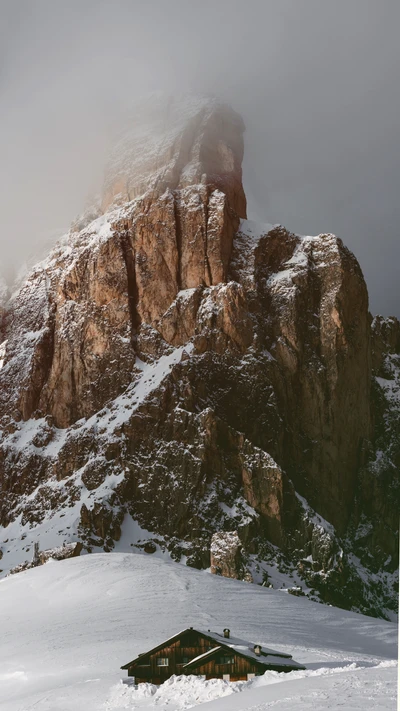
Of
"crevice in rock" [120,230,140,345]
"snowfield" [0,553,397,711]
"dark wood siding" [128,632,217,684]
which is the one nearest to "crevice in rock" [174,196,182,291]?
"crevice in rock" [120,230,140,345]

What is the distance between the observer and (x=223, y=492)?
118 metres

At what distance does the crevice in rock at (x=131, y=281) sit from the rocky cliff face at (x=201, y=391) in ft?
1.29

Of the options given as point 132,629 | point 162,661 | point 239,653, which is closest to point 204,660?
point 239,653

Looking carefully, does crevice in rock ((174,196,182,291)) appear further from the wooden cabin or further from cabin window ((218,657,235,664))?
cabin window ((218,657,235,664))

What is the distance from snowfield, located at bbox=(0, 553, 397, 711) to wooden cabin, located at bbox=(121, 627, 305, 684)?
193 cm

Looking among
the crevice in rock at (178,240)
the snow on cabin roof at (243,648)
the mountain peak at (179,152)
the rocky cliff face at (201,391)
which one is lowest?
the snow on cabin roof at (243,648)

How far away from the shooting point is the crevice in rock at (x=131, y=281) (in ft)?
452

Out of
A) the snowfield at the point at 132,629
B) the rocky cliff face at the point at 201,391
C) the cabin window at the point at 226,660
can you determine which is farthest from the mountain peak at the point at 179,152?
the cabin window at the point at 226,660

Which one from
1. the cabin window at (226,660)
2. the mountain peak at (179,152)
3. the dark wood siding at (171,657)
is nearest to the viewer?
the cabin window at (226,660)

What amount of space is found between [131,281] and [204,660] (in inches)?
4049

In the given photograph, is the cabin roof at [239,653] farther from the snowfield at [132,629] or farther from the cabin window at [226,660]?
the snowfield at [132,629]

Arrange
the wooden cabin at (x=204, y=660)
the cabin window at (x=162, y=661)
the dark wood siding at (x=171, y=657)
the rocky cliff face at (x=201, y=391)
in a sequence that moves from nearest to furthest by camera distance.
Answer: the wooden cabin at (x=204, y=660) < the dark wood siding at (x=171, y=657) < the cabin window at (x=162, y=661) < the rocky cliff face at (x=201, y=391)

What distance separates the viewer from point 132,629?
6209cm

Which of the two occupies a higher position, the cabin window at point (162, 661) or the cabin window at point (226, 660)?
the cabin window at point (226, 660)
